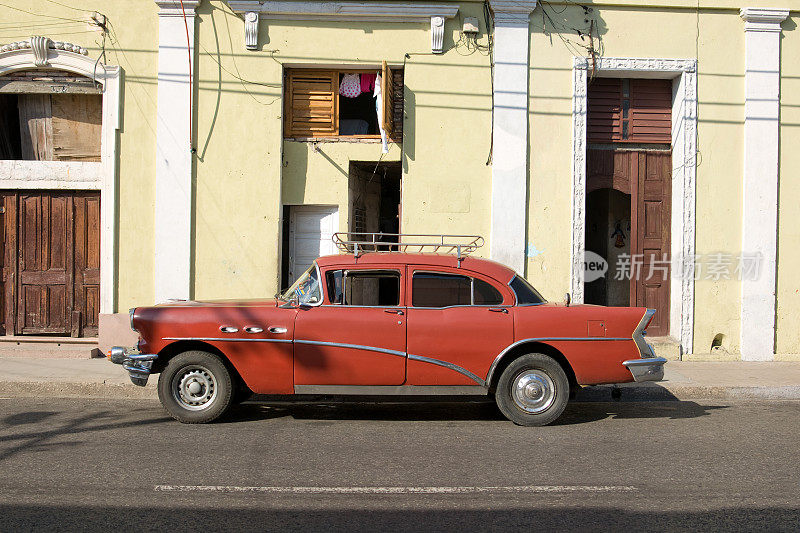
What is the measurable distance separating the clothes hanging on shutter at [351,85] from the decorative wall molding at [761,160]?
604cm

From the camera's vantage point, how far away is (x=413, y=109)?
1162 cm

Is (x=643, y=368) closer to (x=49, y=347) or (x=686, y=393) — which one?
(x=686, y=393)

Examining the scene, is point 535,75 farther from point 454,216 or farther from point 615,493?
point 615,493

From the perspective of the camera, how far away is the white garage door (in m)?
11.9

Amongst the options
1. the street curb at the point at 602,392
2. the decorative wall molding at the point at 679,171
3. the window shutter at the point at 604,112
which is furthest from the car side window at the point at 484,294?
the window shutter at the point at 604,112

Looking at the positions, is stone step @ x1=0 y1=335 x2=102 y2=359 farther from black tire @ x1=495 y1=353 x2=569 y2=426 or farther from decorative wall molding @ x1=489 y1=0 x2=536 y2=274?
black tire @ x1=495 y1=353 x2=569 y2=426

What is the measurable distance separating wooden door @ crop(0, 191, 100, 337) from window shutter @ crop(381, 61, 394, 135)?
4688mm

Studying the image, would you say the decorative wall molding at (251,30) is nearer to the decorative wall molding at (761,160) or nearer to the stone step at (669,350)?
the decorative wall molding at (761,160)

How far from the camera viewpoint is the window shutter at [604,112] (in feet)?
39.5

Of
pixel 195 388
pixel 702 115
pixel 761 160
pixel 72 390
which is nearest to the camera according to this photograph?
pixel 195 388

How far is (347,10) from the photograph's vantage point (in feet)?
37.7

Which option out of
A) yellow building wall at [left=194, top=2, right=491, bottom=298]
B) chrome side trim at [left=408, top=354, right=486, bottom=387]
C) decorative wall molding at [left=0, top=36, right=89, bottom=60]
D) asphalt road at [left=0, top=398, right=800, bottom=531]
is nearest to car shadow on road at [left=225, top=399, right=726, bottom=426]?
asphalt road at [left=0, top=398, right=800, bottom=531]

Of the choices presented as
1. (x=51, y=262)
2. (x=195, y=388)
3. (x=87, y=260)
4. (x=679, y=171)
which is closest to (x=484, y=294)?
(x=195, y=388)

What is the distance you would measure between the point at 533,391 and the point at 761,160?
662 cm
